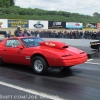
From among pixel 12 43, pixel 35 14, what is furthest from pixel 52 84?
pixel 35 14

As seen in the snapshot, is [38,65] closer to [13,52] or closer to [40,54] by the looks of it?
[40,54]

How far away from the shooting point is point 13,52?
8539 mm

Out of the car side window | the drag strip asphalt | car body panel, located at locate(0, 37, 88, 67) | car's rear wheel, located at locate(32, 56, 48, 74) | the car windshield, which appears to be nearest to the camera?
the drag strip asphalt

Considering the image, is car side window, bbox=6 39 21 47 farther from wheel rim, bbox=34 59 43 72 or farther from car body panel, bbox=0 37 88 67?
wheel rim, bbox=34 59 43 72

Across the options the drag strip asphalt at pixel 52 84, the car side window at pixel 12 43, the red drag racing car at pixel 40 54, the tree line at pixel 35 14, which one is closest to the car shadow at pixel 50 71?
the drag strip asphalt at pixel 52 84

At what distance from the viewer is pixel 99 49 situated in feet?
51.0

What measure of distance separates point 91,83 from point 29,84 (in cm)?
178

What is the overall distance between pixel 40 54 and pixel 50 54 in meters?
0.41

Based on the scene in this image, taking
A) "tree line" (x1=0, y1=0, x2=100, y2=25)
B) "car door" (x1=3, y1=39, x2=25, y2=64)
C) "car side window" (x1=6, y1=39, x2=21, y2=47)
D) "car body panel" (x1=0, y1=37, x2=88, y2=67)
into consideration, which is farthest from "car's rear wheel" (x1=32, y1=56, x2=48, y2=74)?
"tree line" (x1=0, y1=0, x2=100, y2=25)

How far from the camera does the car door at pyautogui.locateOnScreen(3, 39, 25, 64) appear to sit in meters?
8.28

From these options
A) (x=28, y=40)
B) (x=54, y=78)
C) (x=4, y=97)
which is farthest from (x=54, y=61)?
(x=4, y=97)

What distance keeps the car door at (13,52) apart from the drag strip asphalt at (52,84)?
0.41 m

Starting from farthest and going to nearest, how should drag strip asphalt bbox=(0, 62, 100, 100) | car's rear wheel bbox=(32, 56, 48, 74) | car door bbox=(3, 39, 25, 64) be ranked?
1. car door bbox=(3, 39, 25, 64)
2. car's rear wheel bbox=(32, 56, 48, 74)
3. drag strip asphalt bbox=(0, 62, 100, 100)

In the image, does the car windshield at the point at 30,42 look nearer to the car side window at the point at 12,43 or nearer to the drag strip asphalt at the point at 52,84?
the car side window at the point at 12,43
